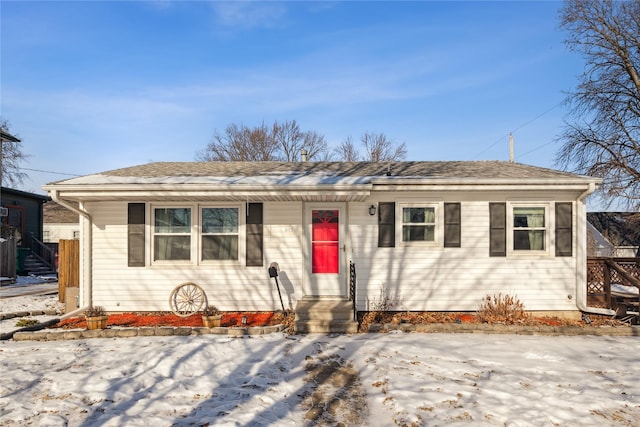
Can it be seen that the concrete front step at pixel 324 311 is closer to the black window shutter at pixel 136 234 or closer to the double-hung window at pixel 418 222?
the double-hung window at pixel 418 222

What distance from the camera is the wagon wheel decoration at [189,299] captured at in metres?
8.02

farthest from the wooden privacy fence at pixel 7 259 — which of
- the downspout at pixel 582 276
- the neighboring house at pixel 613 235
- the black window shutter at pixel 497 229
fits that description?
the neighboring house at pixel 613 235

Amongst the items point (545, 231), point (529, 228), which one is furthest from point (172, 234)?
point (545, 231)

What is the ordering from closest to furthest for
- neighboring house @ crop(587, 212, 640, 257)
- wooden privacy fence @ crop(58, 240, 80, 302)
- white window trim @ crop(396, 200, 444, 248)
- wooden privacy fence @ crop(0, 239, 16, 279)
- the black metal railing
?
the black metal railing
white window trim @ crop(396, 200, 444, 248)
wooden privacy fence @ crop(58, 240, 80, 302)
wooden privacy fence @ crop(0, 239, 16, 279)
neighboring house @ crop(587, 212, 640, 257)

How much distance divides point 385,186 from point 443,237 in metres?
1.75

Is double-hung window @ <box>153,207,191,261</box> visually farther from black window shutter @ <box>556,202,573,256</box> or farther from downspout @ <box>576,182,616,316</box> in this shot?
downspout @ <box>576,182,616,316</box>

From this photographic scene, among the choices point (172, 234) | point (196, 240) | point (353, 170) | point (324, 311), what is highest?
point (353, 170)

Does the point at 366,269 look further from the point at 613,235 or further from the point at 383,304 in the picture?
the point at 613,235

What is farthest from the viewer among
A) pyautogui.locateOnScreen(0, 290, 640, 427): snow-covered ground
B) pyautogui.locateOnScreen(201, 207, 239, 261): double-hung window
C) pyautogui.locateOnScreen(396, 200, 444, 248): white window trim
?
pyautogui.locateOnScreen(201, 207, 239, 261): double-hung window

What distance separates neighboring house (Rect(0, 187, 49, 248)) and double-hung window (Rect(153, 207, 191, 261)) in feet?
47.9

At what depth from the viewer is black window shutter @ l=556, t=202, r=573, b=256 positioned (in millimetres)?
7992

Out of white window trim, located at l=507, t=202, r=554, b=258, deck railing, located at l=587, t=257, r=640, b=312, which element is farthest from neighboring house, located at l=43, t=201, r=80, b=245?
deck railing, located at l=587, t=257, r=640, b=312

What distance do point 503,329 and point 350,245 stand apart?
3413 millimetres

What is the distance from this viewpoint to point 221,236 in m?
8.22
